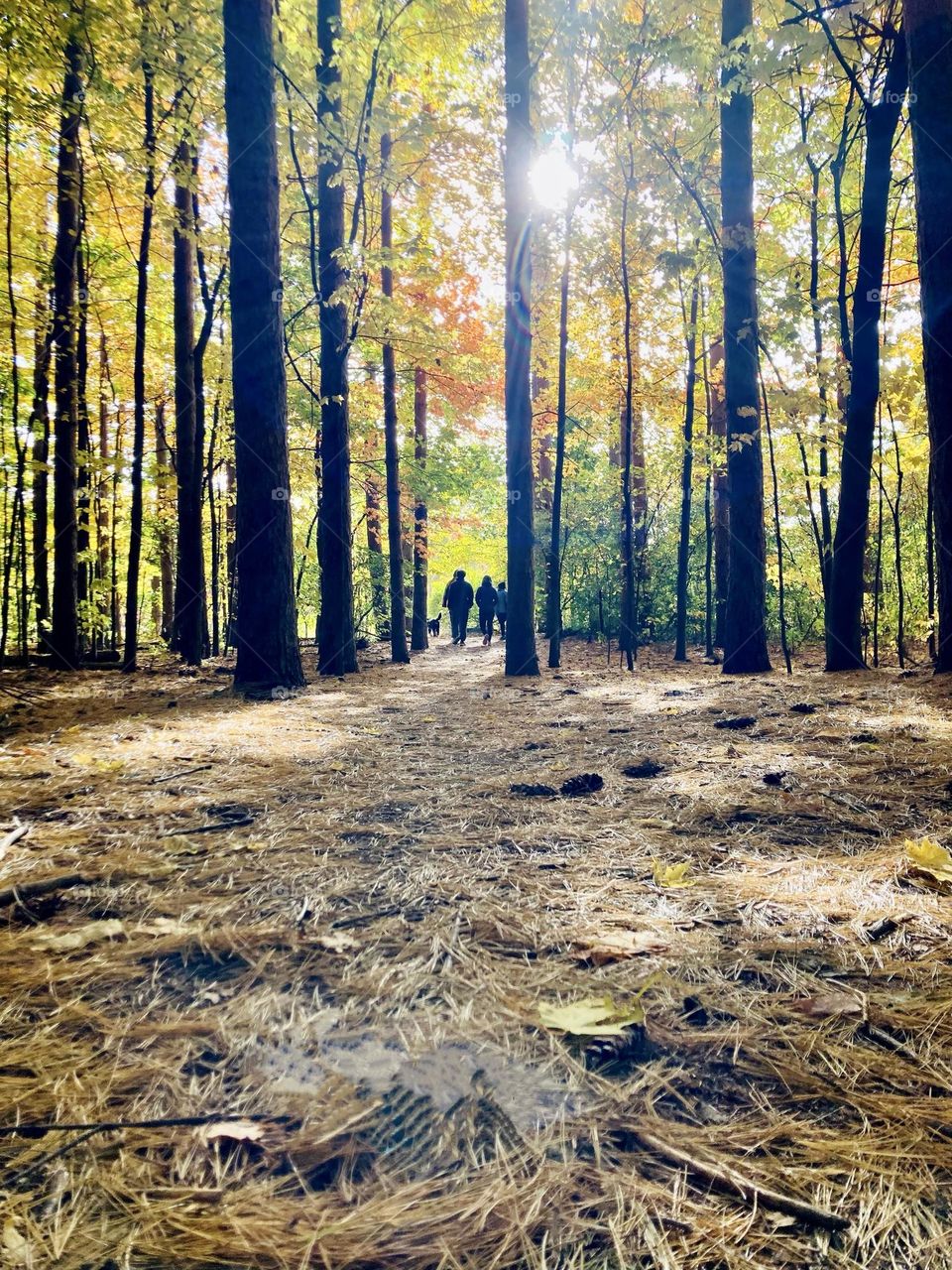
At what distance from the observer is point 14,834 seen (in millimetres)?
2133

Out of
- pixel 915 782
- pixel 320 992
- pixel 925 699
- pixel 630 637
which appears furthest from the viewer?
pixel 630 637

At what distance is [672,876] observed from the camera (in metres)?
1.79

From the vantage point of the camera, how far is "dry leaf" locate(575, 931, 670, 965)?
4.52ft

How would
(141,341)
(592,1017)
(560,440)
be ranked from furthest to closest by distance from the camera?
(560,440), (141,341), (592,1017)

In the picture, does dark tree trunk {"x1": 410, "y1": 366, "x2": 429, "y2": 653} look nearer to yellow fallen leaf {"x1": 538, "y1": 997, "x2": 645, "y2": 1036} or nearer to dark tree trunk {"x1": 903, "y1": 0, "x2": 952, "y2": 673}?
dark tree trunk {"x1": 903, "y1": 0, "x2": 952, "y2": 673}

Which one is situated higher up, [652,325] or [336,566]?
[652,325]

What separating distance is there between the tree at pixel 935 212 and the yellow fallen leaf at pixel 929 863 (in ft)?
12.1

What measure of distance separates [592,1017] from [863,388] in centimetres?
796

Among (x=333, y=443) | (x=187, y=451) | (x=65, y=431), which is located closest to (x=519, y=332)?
(x=333, y=443)

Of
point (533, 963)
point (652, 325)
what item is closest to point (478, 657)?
point (652, 325)

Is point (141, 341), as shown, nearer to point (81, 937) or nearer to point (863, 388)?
point (81, 937)

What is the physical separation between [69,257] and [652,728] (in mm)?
9630

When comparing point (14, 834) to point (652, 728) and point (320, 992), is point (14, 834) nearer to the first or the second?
point (320, 992)

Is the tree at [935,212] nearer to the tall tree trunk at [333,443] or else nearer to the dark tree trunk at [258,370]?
the dark tree trunk at [258,370]
